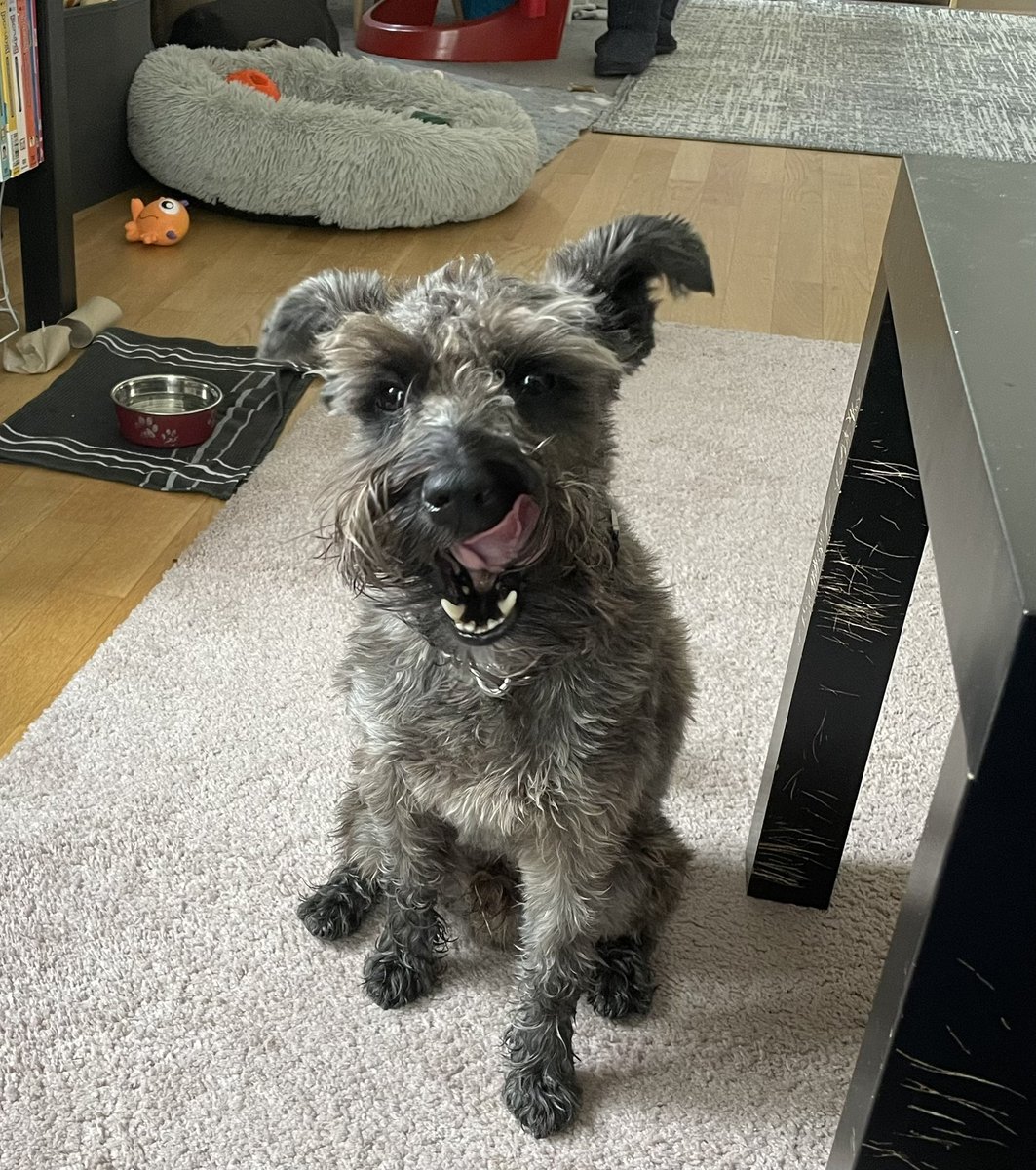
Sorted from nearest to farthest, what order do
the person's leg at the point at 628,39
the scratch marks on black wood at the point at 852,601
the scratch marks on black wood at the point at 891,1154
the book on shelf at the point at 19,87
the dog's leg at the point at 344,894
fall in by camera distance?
the scratch marks on black wood at the point at 891,1154, the scratch marks on black wood at the point at 852,601, the dog's leg at the point at 344,894, the book on shelf at the point at 19,87, the person's leg at the point at 628,39

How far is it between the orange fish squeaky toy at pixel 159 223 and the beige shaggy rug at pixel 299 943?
1.54 meters

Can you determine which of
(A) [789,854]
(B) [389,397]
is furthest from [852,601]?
(B) [389,397]

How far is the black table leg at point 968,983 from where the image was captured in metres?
0.55

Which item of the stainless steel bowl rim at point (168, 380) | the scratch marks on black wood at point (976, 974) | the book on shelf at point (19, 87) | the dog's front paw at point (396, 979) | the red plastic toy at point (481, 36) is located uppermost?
the scratch marks on black wood at point (976, 974)

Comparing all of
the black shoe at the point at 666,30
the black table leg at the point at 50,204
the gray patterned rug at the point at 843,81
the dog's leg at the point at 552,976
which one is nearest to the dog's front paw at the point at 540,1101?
the dog's leg at the point at 552,976

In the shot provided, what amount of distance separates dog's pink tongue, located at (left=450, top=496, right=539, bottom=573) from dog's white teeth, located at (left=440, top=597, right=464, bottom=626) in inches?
2.3

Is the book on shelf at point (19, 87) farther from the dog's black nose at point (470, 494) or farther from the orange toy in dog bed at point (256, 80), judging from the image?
the dog's black nose at point (470, 494)

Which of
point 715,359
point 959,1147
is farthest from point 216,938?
point 715,359

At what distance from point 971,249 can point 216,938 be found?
43.7 inches

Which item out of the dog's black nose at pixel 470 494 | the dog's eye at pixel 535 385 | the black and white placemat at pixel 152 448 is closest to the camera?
the dog's black nose at pixel 470 494

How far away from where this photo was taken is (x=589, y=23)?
6203 mm

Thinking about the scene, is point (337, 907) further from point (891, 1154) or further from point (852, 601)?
point (891, 1154)

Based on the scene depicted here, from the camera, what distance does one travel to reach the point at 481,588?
3.74 feet

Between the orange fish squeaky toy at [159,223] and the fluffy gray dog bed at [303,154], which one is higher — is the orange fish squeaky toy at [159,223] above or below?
below
